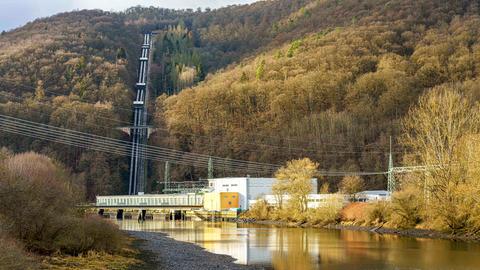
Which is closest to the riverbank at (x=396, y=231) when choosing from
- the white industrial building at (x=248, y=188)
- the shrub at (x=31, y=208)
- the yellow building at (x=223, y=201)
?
the white industrial building at (x=248, y=188)

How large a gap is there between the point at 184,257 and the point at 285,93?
9334cm

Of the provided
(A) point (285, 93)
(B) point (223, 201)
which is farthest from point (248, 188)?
(A) point (285, 93)

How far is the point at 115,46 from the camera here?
18738 centimetres

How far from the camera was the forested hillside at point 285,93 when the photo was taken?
10850 centimetres

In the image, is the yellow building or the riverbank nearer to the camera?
the riverbank

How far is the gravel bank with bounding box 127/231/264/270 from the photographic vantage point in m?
28.6

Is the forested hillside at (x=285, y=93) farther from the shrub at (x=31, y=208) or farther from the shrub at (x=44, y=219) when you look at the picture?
the shrub at (x=31, y=208)

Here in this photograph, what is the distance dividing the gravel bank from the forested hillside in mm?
58481

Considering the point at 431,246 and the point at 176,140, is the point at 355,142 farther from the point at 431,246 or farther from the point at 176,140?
the point at 431,246

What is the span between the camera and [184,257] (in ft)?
108

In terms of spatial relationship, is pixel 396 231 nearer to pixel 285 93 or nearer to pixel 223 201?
pixel 223 201

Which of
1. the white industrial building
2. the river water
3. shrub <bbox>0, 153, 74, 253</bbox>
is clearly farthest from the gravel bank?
the white industrial building

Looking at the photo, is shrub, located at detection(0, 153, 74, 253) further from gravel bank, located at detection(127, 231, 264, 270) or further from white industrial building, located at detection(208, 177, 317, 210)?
white industrial building, located at detection(208, 177, 317, 210)

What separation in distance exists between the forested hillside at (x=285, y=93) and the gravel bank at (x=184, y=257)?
5848 centimetres
